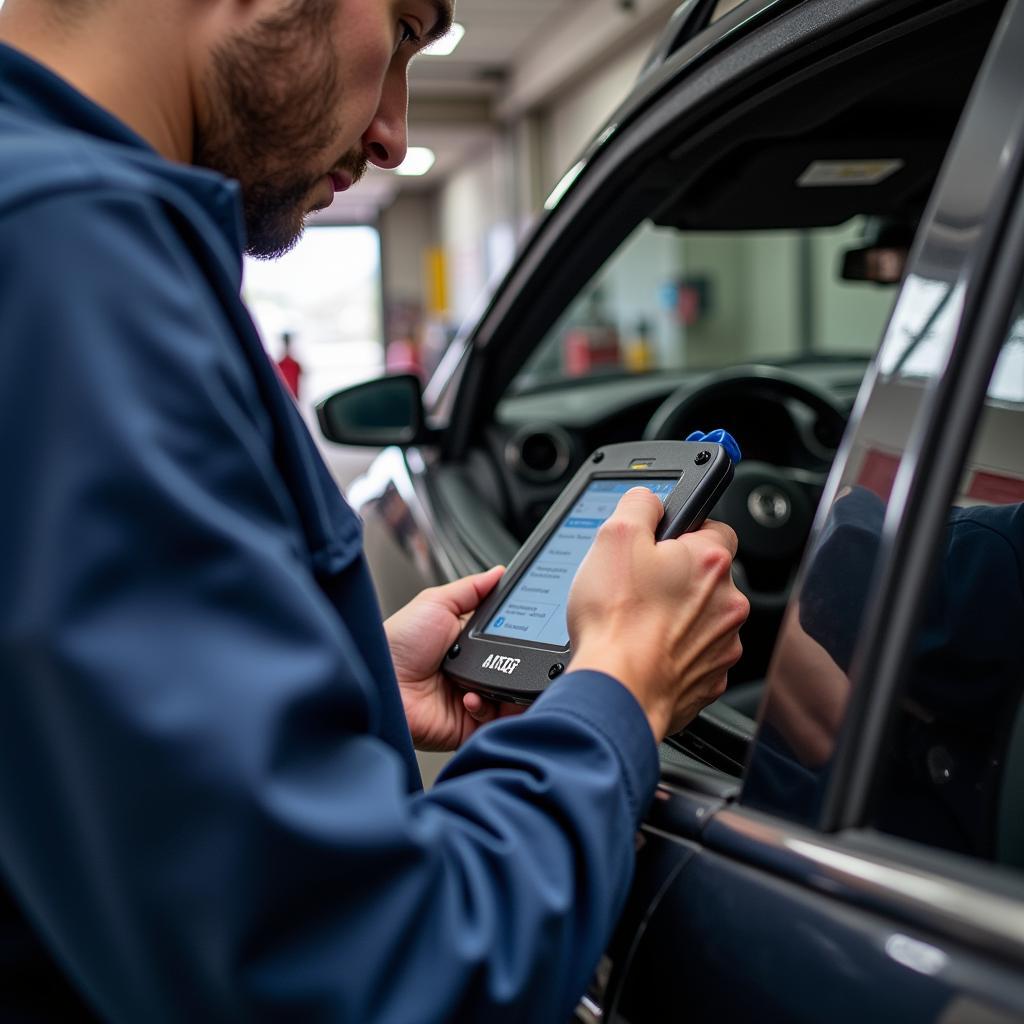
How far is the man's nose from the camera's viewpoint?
102 cm

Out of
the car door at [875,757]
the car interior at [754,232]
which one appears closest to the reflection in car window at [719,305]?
the car interior at [754,232]

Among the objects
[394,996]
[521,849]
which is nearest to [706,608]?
[521,849]

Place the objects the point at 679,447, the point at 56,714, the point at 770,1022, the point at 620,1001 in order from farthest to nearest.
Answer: the point at 679,447 → the point at 620,1001 → the point at 770,1022 → the point at 56,714

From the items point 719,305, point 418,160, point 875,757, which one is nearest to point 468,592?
point 875,757

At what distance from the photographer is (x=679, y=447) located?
1094 millimetres

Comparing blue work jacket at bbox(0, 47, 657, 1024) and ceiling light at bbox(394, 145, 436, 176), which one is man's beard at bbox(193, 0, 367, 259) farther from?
ceiling light at bbox(394, 145, 436, 176)

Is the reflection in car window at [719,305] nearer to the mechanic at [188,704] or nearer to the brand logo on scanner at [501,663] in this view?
the brand logo on scanner at [501,663]

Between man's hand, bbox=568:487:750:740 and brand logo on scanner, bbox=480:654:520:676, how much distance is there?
197 mm

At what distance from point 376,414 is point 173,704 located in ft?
5.30

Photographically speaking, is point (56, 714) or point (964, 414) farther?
point (964, 414)

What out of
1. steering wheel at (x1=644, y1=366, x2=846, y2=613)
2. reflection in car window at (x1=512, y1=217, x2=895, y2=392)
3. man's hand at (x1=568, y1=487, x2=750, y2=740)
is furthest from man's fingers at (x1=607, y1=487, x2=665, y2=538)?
reflection in car window at (x1=512, y1=217, x2=895, y2=392)

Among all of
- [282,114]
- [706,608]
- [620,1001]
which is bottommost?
[620,1001]

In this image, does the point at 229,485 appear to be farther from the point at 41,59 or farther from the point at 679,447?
the point at 679,447

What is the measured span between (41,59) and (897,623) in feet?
2.23
